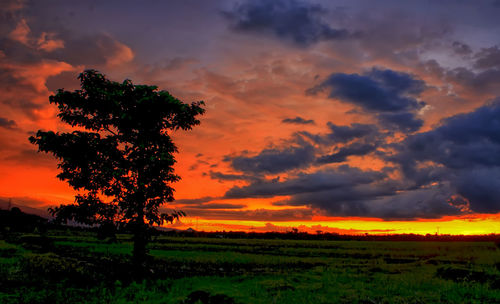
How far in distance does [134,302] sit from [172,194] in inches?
379

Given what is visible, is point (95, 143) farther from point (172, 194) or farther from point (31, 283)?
point (31, 283)

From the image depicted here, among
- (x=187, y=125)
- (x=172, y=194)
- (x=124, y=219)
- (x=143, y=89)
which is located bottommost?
(x=124, y=219)

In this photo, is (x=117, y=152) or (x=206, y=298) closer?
(x=206, y=298)

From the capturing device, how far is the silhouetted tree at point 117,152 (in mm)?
24812

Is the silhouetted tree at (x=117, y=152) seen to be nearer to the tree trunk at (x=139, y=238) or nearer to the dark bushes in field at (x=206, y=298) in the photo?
the tree trunk at (x=139, y=238)

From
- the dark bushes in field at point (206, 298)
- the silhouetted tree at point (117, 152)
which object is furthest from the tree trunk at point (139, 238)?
the dark bushes in field at point (206, 298)

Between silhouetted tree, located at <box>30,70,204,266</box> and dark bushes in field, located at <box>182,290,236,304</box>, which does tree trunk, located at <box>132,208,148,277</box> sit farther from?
dark bushes in field, located at <box>182,290,236,304</box>

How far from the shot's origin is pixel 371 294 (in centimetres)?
1973

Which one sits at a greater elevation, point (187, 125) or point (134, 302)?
point (187, 125)

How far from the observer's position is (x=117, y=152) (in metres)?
25.7

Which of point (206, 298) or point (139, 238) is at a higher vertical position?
point (139, 238)

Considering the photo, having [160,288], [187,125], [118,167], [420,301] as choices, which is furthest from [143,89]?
[420,301]

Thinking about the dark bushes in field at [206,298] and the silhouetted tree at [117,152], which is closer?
the dark bushes in field at [206,298]

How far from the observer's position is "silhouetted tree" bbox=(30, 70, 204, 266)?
24812mm
